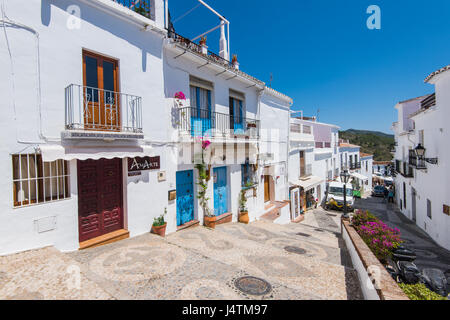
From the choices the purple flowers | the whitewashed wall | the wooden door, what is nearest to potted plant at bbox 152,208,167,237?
the whitewashed wall

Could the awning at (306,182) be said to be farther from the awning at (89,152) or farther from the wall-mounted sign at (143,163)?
the awning at (89,152)

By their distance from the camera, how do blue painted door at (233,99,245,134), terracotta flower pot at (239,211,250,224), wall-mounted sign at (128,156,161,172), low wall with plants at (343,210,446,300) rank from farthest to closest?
blue painted door at (233,99,245,134), terracotta flower pot at (239,211,250,224), wall-mounted sign at (128,156,161,172), low wall with plants at (343,210,446,300)

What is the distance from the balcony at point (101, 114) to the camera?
18.9 ft

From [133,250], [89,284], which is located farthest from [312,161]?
[89,284]

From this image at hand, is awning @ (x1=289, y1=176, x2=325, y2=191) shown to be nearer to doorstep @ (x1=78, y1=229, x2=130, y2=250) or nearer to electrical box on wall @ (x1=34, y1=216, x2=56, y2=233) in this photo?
doorstep @ (x1=78, y1=229, x2=130, y2=250)

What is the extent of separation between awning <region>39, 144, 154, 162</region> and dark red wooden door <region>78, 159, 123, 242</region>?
703 mm

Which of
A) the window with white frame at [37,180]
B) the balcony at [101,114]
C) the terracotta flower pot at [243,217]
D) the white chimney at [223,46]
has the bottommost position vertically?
the terracotta flower pot at [243,217]

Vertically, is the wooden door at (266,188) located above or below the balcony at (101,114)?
below

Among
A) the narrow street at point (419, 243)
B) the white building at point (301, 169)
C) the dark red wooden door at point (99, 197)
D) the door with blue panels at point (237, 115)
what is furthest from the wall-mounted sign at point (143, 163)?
the white building at point (301, 169)

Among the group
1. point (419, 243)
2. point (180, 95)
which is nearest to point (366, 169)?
point (419, 243)

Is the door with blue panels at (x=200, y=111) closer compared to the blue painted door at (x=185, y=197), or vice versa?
the blue painted door at (x=185, y=197)

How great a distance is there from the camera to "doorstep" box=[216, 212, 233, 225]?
34.7 ft

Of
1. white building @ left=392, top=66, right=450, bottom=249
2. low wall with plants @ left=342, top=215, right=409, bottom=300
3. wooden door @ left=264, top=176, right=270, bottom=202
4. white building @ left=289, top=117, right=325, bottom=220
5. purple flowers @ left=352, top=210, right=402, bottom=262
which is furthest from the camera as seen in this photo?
white building @ left=289, top=117, right=325, bottom=220

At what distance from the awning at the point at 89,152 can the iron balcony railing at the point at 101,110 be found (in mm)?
553
